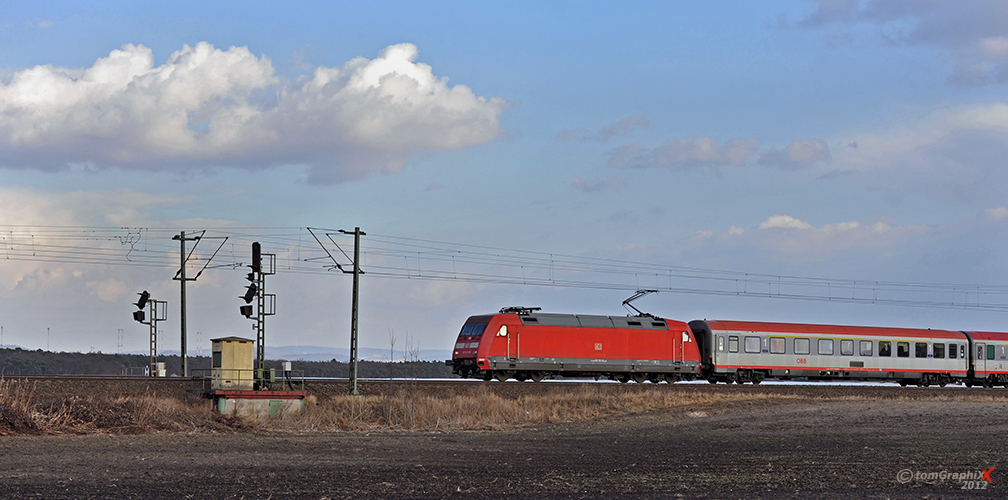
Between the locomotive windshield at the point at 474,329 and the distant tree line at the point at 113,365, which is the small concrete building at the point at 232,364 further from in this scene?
the distant tree line at the point at 113,365

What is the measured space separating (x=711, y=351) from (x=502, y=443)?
1054 inches

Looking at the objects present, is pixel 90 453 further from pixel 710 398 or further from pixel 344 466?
pixel 710 398

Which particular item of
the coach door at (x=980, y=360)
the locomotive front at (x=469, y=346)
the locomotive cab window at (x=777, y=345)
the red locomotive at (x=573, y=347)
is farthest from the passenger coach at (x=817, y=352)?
the locomotive front at (x=469, y=346)

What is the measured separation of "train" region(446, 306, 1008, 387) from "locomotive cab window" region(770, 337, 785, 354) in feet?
0.22

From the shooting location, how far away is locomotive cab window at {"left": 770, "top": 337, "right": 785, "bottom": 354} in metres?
48.9

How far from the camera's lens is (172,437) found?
24.0 m

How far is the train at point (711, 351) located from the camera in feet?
145

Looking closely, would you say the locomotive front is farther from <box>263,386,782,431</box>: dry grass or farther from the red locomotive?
<box>263,386,782,431</box>: dry grass

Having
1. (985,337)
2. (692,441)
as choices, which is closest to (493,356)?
(692,441)

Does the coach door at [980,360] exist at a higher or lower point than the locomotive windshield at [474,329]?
lower

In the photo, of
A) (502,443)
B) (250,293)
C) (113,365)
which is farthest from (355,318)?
(113,365)

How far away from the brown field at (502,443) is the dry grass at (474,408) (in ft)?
0.32

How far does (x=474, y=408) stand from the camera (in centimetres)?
3275

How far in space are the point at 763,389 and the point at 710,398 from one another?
19.9 ft
